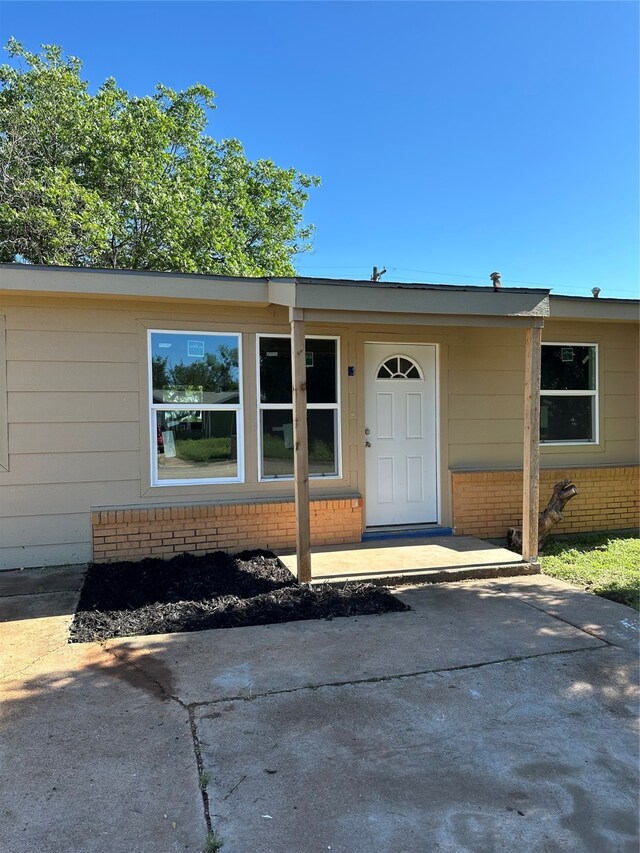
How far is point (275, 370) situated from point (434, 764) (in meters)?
4.50

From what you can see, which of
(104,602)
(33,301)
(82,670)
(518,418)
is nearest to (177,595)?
(104,602)

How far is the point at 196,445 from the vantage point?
239 inches

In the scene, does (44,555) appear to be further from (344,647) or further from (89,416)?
(344,647)

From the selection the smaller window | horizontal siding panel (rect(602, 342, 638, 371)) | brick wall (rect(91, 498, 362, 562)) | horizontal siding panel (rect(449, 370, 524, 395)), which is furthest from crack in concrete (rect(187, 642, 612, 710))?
horizontal siding panel (rect(602, 342, 638, 371))

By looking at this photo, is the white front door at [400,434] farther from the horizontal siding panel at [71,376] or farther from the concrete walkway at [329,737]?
the horizontal siding panel at [71,376]

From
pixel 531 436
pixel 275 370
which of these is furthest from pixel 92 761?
pixel 531 436

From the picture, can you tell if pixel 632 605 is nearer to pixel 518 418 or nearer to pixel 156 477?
pixel 518 418

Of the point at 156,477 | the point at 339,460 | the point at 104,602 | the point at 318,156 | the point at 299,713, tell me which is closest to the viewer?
the point at 299,713

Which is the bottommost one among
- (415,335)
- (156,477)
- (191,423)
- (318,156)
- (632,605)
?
(632,605)

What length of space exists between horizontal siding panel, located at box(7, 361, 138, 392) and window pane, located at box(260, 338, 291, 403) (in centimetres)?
139

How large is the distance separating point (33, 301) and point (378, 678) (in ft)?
15.6

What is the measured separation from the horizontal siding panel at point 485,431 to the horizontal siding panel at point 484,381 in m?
0.39

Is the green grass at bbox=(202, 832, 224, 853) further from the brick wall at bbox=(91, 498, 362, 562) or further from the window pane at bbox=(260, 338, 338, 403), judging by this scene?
the window pane at bbox=(260, 338, 338, 403)

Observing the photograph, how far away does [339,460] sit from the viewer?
649 centimetres
